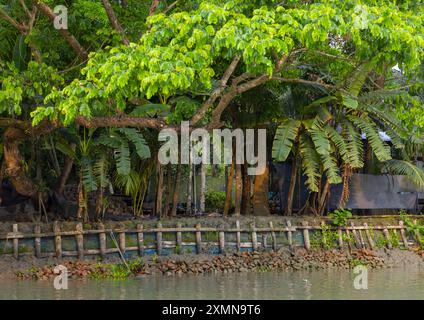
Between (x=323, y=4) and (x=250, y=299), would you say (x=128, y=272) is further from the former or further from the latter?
(x=323, y=4)

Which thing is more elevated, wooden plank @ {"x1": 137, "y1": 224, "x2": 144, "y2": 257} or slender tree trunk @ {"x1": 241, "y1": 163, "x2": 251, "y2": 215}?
slender tree trunk @ {"x1": 241, "y1": 163, "x2": 251, "y2": 215}

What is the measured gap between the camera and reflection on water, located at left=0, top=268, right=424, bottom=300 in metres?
11.9

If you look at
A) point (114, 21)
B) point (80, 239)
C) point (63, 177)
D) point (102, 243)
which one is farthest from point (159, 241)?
point (114, 21)

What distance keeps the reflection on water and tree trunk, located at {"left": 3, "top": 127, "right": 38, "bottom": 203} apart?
2.58m

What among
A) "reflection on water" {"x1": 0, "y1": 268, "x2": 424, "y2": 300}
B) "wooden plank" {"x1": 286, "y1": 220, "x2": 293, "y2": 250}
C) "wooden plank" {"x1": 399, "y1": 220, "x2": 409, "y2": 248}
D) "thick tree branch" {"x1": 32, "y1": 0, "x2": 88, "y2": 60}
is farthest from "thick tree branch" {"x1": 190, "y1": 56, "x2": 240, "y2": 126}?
"wooden plank" {"x1": 399, "y1": 220, "x2": 409, "y2": 248}

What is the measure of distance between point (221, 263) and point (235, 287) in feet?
7.07

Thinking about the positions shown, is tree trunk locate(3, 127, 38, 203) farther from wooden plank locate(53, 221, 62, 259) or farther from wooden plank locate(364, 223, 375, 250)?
wooden plank locate(364, 223, 375, 250)

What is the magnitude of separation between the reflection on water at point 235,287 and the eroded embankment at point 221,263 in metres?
0.36

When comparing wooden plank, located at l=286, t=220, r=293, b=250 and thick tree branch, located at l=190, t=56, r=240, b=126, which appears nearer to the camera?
thick tree branch, located at l=190, t=56, r=240, b=126

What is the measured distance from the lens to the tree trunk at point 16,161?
47.1ft

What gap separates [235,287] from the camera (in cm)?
1289

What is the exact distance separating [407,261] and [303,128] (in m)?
3.92

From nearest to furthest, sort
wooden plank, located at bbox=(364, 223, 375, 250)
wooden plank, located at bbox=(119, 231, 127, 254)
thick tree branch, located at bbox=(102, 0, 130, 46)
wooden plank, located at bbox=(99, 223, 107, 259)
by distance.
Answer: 1. thick tree branch, located at bbox=(102, 0, 130, 46)
2. wooden plank, located at bbox=(99, 223, 107, 259)
3. wooden plank, located at bbox=(119, 231, 127, 254)
4. wooden plank, located at bbox=(364, 223, 375, 250)

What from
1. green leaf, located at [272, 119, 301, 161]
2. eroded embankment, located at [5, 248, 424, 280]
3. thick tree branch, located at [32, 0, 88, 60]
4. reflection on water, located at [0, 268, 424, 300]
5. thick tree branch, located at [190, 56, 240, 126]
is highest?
thick tree branch, located at [32, 0, 88, 60]
